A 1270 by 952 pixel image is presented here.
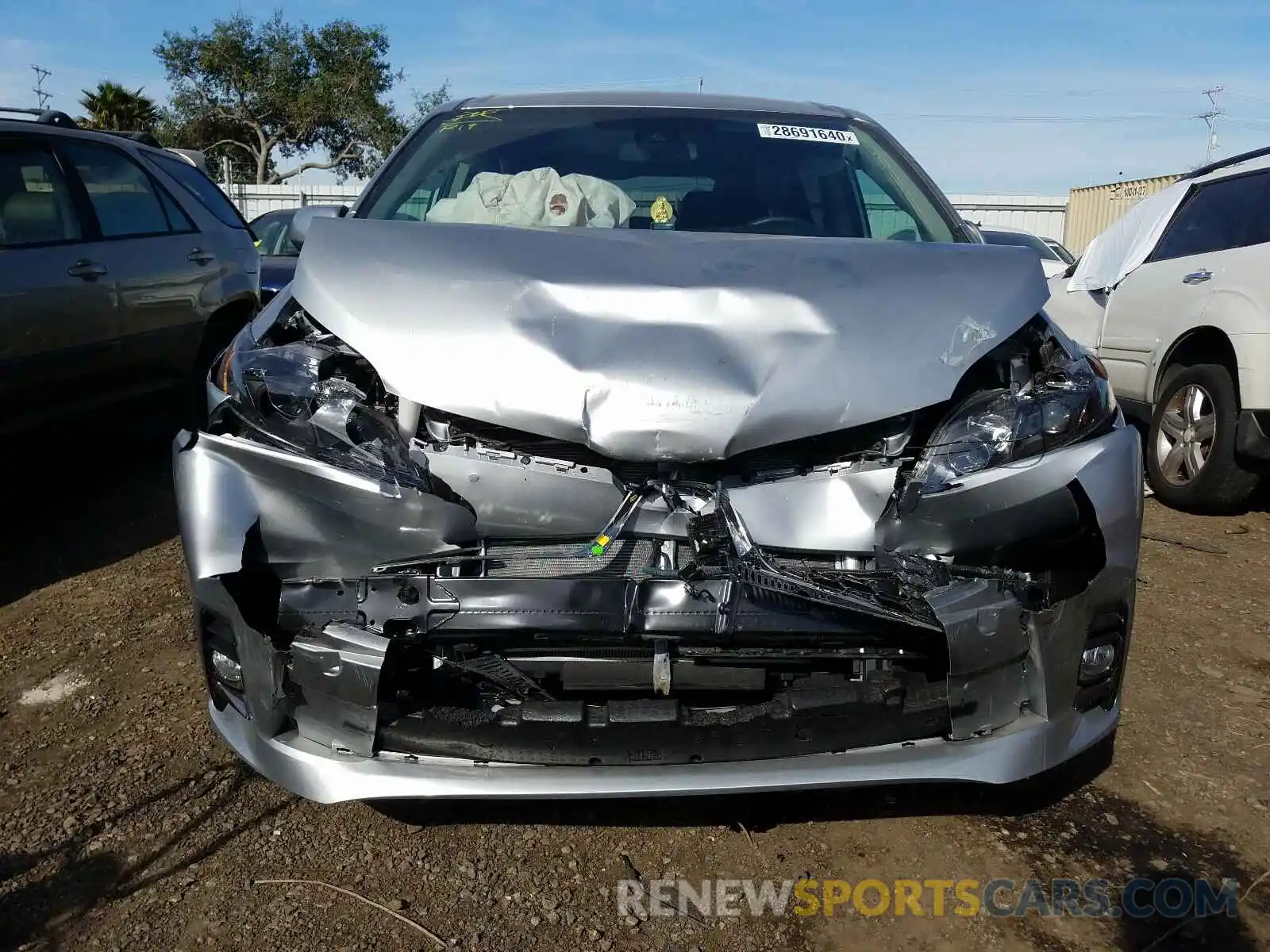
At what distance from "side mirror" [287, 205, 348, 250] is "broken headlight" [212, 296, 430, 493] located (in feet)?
2.44

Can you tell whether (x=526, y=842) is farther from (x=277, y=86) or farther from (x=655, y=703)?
(x=277, y=86)

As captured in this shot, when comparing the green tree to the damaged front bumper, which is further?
the green tree

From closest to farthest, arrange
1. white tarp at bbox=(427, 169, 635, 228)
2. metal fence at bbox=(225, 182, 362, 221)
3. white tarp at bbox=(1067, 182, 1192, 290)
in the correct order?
white tarp at bbox=(427, 169, 635, 228) → white tarp at bbox=(1067, 182, 1192, 290) → metal fence at bbox=(225, 182, 362, 221)

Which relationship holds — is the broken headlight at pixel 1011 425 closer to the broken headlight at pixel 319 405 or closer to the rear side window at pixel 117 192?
the broken headlight at pixel 319 405

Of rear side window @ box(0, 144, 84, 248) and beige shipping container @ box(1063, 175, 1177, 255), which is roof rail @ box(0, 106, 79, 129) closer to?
rear side window @ box(0, 144, 84, 248)

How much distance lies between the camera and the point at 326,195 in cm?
2155

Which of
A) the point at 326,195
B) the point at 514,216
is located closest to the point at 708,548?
the point at 514,216

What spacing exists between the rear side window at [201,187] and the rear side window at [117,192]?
0.29m

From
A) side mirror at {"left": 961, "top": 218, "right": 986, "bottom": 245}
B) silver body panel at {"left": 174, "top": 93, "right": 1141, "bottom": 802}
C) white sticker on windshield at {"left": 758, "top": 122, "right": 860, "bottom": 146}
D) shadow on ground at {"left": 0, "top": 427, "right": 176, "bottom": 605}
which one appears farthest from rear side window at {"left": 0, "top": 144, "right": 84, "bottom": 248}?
side mirror at {"left": 961, "top": 218, "right": 986, "bottom": 245}

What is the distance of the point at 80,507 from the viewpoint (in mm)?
5180

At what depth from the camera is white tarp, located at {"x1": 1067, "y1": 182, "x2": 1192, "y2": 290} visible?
20.2ft


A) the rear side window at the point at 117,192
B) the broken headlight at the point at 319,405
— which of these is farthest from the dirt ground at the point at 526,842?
the rear side window at the point at 117,192

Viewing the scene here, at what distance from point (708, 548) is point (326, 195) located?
21192mm

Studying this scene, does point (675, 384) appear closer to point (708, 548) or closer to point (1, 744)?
point (708, 548)
